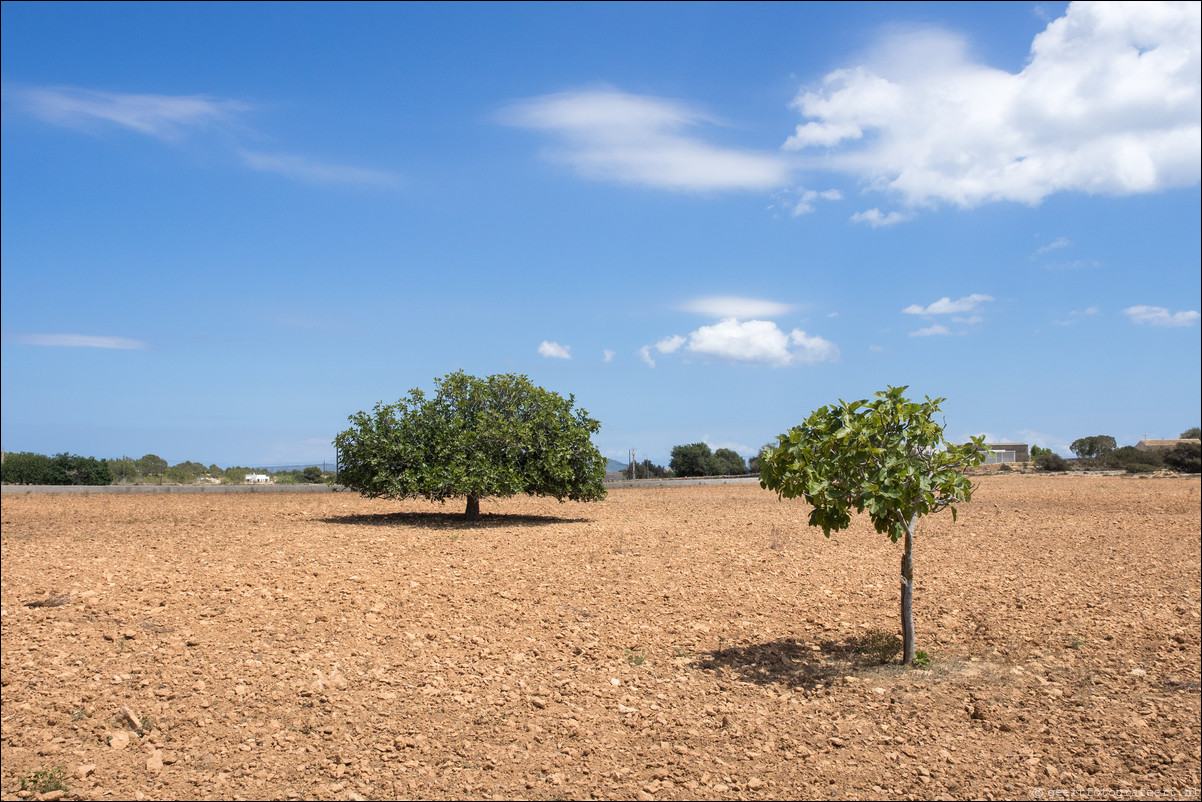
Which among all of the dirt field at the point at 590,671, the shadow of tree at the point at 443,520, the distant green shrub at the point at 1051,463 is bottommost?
the dirt field at the point at 590,671

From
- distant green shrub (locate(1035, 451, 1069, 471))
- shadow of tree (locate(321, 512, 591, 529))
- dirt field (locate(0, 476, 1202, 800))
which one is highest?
distant green shrub (locate(1035, 451, 1069, 471))

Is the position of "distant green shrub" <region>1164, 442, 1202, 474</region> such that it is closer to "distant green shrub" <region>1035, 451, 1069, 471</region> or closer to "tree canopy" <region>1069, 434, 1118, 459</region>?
"distant green shrub" <region>1035, 451, 1069, 471</region>

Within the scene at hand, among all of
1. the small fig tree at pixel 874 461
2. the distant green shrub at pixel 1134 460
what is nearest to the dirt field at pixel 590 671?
the small fig tree at pixel 874 461

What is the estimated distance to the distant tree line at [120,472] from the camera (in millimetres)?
38250

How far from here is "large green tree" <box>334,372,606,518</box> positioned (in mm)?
16703

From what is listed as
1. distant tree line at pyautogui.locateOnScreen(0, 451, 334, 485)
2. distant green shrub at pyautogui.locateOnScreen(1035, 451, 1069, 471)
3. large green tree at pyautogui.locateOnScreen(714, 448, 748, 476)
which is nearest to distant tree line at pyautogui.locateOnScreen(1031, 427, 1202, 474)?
distant green shrub at pyautogui.locateOnScreen(1035, 451, 1069, 471)

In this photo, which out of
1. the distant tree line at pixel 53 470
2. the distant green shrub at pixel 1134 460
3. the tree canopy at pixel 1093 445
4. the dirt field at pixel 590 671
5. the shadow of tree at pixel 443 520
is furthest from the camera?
the tree canopy at pixel 1093 445

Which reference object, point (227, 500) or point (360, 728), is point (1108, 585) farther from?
point (227, 500)

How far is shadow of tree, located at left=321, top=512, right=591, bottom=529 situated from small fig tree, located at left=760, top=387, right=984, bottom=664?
10.3 m

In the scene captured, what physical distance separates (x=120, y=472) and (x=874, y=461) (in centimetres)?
4796

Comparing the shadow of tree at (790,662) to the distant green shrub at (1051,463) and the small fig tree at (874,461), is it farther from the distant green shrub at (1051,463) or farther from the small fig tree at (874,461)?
the distant green shrub at (1051,463)

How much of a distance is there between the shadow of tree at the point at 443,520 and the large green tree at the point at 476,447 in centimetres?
55

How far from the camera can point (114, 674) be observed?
7.26 meters

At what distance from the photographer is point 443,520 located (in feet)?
58.0
